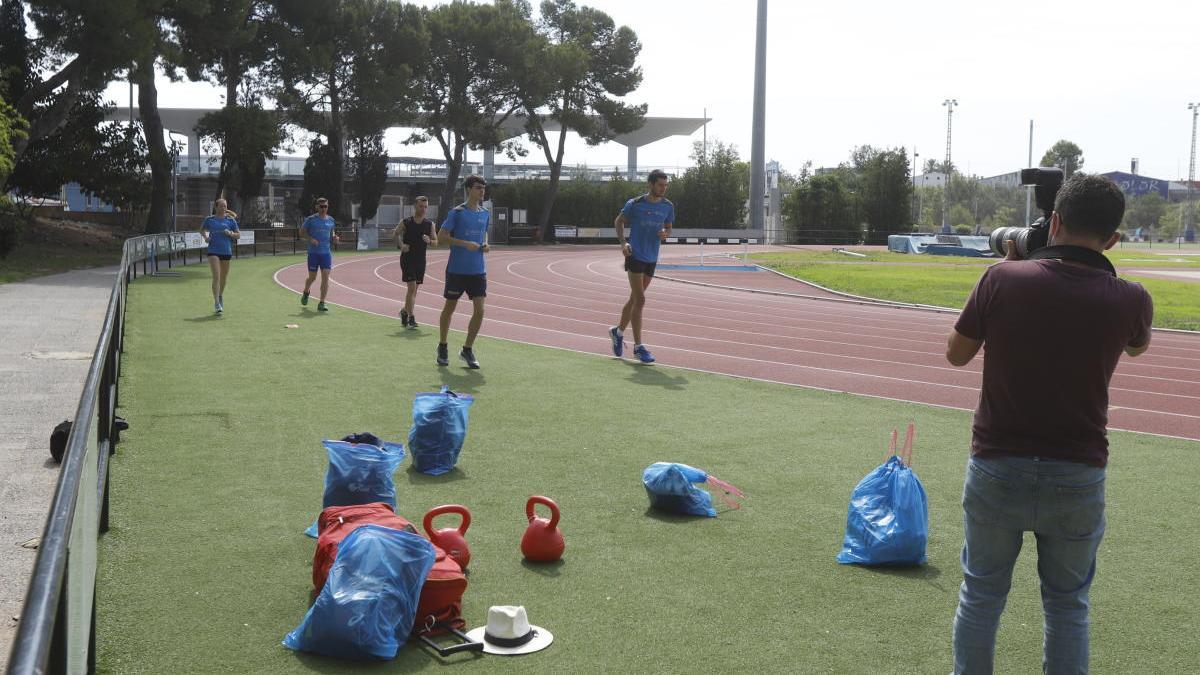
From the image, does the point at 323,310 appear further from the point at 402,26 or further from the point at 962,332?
the point at 402,26

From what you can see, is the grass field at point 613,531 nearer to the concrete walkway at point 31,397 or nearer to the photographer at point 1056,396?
the concrete walkway at point 31,397

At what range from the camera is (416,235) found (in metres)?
15.5

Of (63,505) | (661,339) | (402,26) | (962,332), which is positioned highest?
(402,26)

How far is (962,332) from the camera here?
342 centimetres

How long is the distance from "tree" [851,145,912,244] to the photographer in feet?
240

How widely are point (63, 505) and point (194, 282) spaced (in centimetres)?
2269

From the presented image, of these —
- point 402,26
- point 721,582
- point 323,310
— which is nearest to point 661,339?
point 323,310

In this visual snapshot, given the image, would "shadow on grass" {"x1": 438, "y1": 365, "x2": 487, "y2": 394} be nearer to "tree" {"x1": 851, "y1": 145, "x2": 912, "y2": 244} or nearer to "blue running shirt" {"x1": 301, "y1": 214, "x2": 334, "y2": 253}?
"blue running shirt" {"x1": 301, "y1": 214, "x2": 334, "y2": 253}

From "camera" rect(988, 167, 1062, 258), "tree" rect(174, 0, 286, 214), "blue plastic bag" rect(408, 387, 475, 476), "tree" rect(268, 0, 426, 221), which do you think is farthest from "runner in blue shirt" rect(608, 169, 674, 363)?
"tree" rect(268, 0, 426, 221)

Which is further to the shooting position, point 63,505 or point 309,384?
point 309,384

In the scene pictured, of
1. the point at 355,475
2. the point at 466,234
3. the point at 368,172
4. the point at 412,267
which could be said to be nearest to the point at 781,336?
the point at 412,267

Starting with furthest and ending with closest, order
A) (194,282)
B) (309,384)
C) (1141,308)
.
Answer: (194,282), (309,384), (1141,308)

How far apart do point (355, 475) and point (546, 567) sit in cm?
110

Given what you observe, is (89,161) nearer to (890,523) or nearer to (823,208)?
(890,523)
